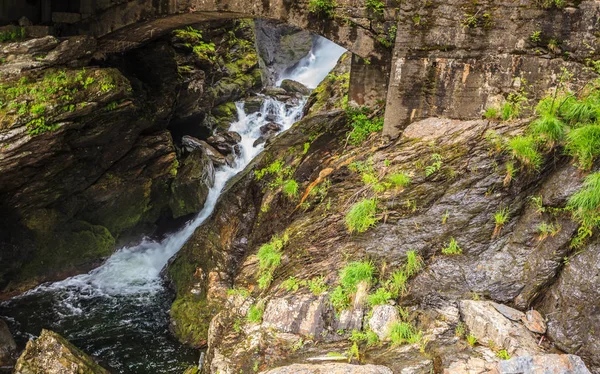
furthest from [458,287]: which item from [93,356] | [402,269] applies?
[93,356]

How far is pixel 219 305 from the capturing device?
9547mm

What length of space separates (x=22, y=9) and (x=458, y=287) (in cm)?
1159

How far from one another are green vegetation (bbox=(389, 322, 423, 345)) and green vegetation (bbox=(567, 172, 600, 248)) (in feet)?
6.75

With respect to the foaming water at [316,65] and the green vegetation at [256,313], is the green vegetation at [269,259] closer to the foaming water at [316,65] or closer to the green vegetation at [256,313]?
the green vegetation at [256,313]

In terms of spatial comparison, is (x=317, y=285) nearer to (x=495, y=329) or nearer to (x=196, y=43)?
(x=495, y=329)

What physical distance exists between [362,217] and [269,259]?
6.24ft

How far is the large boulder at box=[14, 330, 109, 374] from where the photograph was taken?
7.14m

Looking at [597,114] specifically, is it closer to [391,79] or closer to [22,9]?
[391,79]

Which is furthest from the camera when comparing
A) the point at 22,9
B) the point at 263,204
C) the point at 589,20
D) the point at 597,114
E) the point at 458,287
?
the point at 22,9

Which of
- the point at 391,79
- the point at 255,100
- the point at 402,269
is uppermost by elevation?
the point at 391,79

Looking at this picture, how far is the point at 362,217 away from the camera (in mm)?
6465

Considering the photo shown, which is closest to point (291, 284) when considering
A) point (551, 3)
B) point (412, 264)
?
point (412, 264)

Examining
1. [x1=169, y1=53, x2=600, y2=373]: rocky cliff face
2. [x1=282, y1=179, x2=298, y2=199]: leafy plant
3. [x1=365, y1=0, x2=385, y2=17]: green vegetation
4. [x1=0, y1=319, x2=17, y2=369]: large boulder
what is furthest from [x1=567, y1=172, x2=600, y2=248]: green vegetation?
[x1=0, y1=319, x2=17, y2=369]: large boulder

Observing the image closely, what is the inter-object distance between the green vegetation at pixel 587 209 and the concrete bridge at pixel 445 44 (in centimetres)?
264
